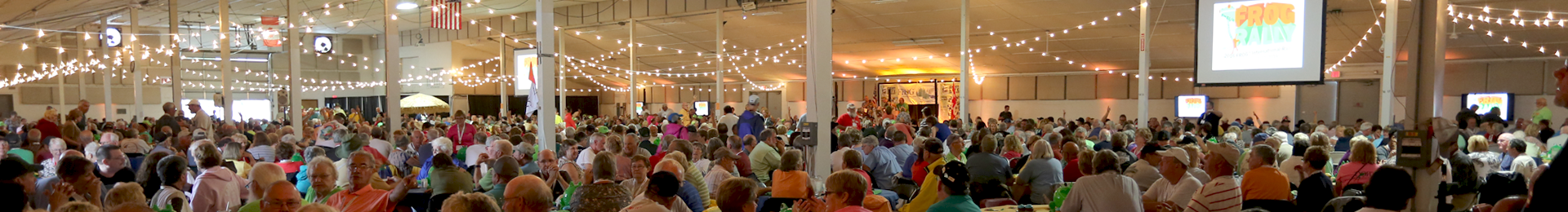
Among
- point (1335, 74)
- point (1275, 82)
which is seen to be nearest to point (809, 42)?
point (1275, 82)

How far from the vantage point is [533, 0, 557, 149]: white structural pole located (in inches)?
271

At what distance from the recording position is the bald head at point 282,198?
122 inches

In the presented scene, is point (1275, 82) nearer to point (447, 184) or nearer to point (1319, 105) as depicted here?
point (447, 184)

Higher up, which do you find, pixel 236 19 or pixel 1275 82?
pixel 236 19

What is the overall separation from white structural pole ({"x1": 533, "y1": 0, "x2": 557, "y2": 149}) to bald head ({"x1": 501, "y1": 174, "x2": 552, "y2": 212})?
12.5 feet

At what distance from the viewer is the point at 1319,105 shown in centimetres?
1847

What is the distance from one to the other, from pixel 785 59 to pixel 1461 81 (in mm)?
12847

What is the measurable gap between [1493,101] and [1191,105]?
4.96 metres

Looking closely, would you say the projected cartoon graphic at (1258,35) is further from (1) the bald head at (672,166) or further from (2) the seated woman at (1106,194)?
(1) the bald head at (672,166)

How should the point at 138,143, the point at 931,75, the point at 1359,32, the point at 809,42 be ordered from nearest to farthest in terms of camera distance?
the point at 809,42 < the point at 138,143 < the point at 1359,32 < the point at 931,75

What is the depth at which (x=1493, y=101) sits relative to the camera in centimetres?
1633

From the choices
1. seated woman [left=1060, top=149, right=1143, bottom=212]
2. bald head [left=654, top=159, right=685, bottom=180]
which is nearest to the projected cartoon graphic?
seated woman [left=1060, top=149, right=1143, bottom=212]

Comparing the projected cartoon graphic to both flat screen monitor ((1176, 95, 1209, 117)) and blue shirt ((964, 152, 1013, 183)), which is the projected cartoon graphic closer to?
blue shirt ((964, 152, 1013, 183))

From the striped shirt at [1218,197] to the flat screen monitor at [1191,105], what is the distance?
55.8 ft
